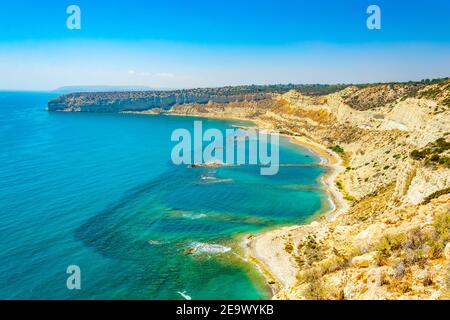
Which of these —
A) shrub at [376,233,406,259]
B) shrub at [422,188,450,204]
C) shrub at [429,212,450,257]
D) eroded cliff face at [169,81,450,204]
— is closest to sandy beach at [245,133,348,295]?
shrub at [376,233,406,259]

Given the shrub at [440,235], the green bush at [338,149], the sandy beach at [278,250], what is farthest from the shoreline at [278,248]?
the green bush at [338,149]

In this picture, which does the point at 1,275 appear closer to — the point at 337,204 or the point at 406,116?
the point at 337,204

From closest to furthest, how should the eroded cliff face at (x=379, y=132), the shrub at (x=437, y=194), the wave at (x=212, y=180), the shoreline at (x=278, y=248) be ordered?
the shrub at (x=437, y=194) → the shoreline at (x=278, y=248) → the eroded cliff face at (x=379, y=132) → the wave at (x=212, y=180)

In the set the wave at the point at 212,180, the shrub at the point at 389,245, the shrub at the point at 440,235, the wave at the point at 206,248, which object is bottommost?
the wave at the point at 206,248

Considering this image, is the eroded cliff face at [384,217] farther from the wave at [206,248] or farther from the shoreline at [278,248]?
the wave at [206,248]

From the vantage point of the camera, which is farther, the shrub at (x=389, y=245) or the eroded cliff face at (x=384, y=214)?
the shrub at (x=389, y=245)

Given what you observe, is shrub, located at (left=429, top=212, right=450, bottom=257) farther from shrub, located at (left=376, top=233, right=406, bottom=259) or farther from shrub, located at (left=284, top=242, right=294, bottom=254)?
shrub, located at (left=284, top=242, right=294, bottom=254)

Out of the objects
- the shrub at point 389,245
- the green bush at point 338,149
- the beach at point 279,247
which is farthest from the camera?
the green bush at point 338,149

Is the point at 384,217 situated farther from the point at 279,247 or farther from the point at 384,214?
the point at 279,247

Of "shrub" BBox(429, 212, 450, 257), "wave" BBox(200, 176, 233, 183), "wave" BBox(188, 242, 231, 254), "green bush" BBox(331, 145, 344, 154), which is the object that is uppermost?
"shrub" BBox(429, 212, 450, 257)

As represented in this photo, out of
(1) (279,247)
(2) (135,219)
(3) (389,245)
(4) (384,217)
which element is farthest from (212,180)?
(3) (389,245)
